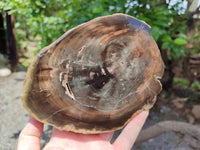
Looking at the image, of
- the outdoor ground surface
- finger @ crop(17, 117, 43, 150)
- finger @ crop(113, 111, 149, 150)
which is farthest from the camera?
the outdoor ground surface

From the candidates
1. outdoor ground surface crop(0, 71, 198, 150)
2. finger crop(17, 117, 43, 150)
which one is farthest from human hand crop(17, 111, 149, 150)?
outdoor ground surface crop(0, 71, 198, 150)

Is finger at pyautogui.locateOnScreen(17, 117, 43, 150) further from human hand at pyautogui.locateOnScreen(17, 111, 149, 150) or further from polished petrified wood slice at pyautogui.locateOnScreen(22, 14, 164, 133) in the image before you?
polished petrified wood slice at pyautogui.locateOnScreen(22, 14, 164, 133)

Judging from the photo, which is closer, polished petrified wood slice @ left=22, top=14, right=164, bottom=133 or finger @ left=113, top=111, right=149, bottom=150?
polished petrified wood slice @ left=22, top=14, right=164, bottom=133

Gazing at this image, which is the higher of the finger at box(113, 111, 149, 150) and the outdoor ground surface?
the finger at box(113, 111, 149, 150)

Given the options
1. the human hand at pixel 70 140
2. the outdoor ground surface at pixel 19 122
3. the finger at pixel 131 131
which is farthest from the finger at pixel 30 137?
the outdoor ground surface at pixel 19 122

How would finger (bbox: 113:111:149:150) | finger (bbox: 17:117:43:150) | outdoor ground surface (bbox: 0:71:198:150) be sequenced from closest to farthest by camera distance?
finger (bbox: 17:117:43:150)
finger (bbox: 113:111:149:150)
outdoor ground surface (bbox: 0:71:198:150)

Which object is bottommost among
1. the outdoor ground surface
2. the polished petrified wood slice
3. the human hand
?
the outdoor ground surface
